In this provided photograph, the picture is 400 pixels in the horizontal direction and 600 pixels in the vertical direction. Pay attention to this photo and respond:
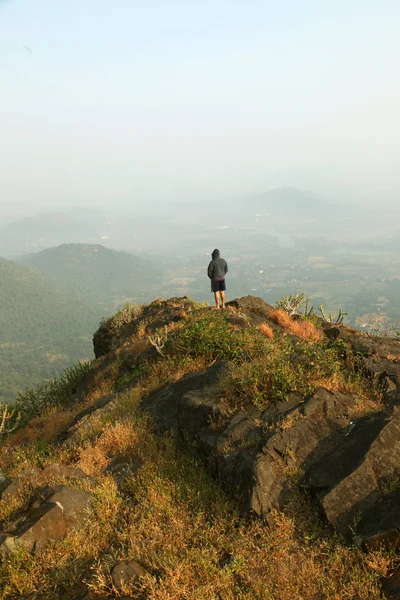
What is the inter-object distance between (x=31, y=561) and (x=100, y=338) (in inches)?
629

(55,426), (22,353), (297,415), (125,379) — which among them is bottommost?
(22,353)

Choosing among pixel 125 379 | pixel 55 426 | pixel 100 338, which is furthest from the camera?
pixel 100 338

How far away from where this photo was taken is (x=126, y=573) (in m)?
4.40

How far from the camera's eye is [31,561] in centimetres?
477

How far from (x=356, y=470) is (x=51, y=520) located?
13.8ft

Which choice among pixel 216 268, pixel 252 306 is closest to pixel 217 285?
pixel 216 268

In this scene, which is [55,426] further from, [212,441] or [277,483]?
[277,483]

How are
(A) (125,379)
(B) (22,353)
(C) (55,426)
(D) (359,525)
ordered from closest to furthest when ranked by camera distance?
(D) (359,525), (C) (55,426), (A) (125,379), (B) (22,353)

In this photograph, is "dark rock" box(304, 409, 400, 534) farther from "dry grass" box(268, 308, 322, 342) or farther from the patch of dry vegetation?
"dry grass" box(268, 308, 322, 342)

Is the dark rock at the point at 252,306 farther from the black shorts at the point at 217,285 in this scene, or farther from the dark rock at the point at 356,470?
the dark rock at the point at 356,470

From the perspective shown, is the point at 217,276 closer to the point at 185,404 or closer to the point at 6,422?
the point at 185,404

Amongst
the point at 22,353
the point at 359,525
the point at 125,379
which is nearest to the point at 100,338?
the point at 125,379

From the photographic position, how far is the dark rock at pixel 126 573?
429 centimetres

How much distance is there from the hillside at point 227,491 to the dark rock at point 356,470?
0.05 feet
